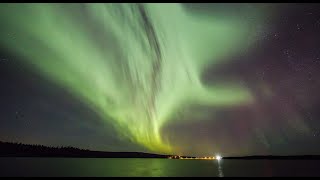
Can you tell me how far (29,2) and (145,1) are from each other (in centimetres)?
756

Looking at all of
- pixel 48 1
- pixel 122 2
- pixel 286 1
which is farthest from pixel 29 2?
pixel 286 1

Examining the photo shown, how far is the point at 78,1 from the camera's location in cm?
1772

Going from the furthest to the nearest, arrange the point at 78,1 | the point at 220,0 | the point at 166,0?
the point at 166,0
the point at 78,1
the point at 220,0

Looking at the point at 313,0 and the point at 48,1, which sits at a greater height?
the point at 313,0

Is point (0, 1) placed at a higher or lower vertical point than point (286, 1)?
lower

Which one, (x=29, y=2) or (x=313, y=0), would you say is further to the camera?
(x=29, y=2)

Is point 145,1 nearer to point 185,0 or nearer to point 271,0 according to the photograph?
point 185,0

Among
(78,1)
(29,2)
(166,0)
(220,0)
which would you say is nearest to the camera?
(220,0)

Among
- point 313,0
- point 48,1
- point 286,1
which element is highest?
point 286,1

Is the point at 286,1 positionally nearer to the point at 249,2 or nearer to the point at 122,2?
the point at 249,2

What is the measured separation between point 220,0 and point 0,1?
1186 centimetres

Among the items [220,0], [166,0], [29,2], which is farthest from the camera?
[29,2]

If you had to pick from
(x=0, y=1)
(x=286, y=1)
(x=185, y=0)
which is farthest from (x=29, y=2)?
(x=286, y=1)

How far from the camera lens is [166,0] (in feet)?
62.5
